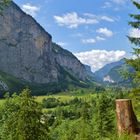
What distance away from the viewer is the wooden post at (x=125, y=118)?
1457 cm

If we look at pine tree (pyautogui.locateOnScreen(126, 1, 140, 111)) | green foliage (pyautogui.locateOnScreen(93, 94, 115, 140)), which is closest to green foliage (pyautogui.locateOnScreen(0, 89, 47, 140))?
pine tree (pyautogui.locateOnScreen(126, 1, 140, 111))

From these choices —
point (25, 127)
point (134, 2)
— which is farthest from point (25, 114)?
point (134, 2)

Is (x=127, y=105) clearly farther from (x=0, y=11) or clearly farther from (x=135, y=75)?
(x=135, y=75)

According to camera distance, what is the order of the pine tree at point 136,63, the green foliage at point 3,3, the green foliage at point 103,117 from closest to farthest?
the green foliage at point 3,3, the pine tree at point 136,63, the green foliage at point 103,117

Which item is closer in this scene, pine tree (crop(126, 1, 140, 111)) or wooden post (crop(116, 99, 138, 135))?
wooden post (crop(116, 99, 138, 135))

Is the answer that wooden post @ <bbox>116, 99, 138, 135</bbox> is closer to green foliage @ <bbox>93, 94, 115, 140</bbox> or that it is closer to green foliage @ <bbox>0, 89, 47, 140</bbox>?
green foliage @ <bbox>0, 89, 47, 140</bbox>

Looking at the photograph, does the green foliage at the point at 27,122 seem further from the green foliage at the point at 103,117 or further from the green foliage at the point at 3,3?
the green foliage at the point at 103,117

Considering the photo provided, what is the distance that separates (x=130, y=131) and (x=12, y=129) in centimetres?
1691

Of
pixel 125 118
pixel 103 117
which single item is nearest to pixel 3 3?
Result: pixel 125 118

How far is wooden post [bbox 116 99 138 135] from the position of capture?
47.8ft

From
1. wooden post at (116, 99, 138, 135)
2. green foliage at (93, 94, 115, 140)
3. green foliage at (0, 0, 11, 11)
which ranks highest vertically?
green foliage at (0, 0, 11, 11)

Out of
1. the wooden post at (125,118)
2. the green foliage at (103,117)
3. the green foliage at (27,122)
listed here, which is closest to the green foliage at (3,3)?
the wooden post at (125,118)

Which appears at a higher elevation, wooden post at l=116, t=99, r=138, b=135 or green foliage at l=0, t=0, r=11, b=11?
green foliage at l=0, t=0, r=11, b=11

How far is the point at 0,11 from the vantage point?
15.3m
